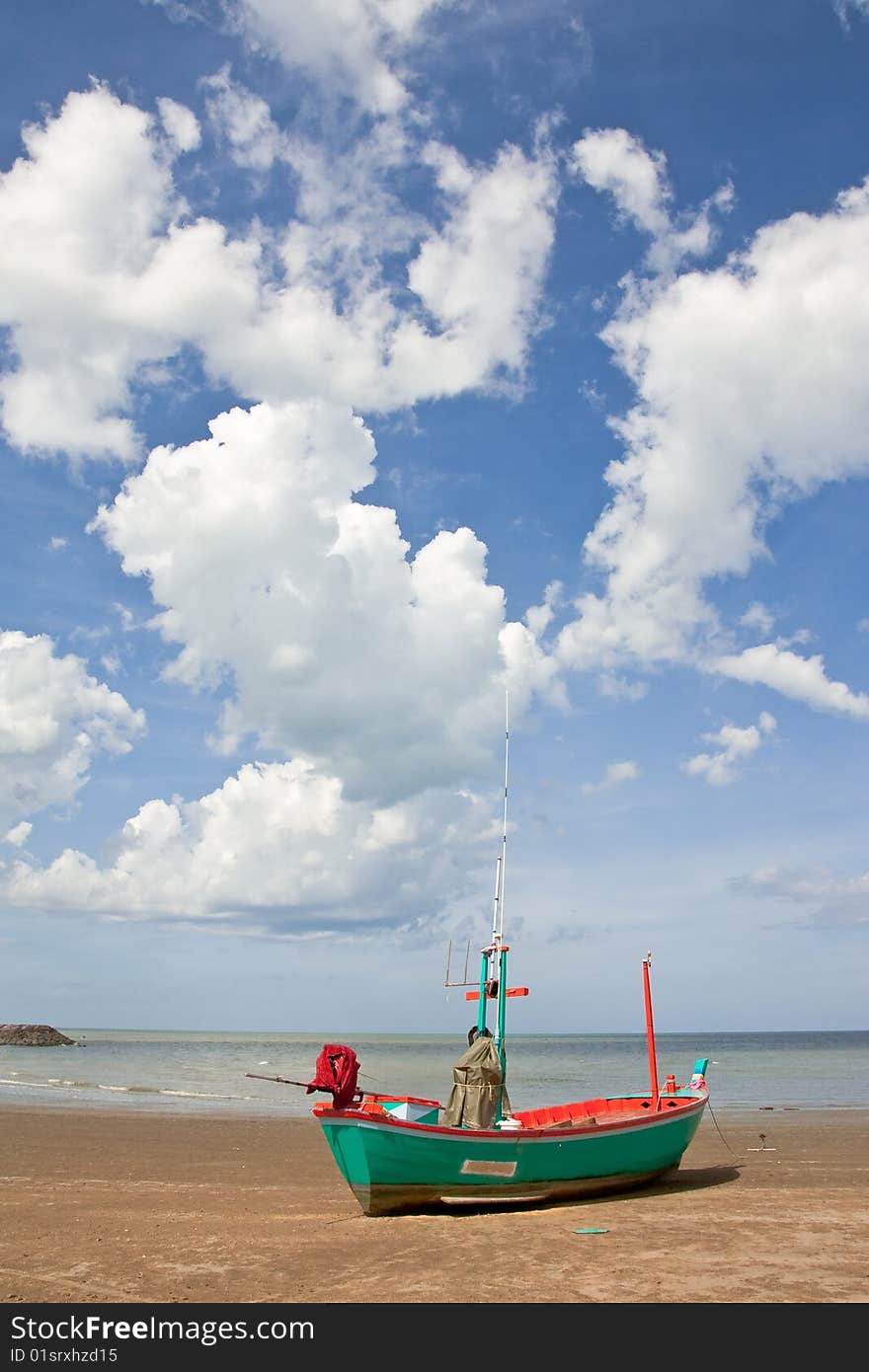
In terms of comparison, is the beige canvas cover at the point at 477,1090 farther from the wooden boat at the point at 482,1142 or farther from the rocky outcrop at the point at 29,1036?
the rocky outcrop at the point at 29,1036

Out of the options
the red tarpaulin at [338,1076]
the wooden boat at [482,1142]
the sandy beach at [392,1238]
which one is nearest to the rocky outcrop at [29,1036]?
the sandy beach at [392,1238]

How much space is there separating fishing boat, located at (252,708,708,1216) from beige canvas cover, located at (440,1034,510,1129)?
2 centimetres

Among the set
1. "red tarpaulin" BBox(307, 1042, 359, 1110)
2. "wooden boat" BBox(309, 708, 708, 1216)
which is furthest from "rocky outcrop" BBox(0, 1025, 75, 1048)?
"red tarpaulin" BBox(307, 1042, 359, 1110)

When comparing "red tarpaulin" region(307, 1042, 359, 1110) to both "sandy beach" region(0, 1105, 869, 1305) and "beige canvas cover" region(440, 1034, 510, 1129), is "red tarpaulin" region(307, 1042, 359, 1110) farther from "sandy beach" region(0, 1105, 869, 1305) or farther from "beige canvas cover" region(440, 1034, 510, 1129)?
"beige canvas cover" region(440, 1034, 510, 1129)

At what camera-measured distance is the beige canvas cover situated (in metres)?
17.0

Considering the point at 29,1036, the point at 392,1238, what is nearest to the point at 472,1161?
the point at 392,1238

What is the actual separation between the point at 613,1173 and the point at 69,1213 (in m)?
9.48

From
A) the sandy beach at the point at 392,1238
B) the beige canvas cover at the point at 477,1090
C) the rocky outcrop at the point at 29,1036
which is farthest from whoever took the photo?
the rocky outcrop at the point at 29,1036

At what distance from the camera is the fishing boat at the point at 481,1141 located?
15.1 metres

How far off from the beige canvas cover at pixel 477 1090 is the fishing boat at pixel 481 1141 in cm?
2

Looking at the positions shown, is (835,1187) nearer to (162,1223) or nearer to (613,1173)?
(613,1173)
